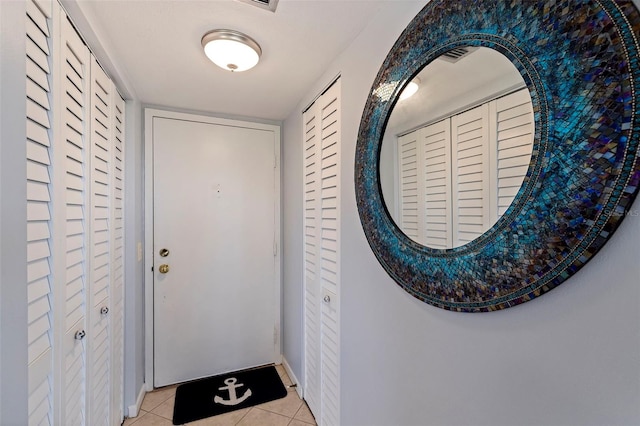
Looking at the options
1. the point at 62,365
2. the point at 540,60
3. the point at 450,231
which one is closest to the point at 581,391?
the point at 450,231

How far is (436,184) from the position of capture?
840mm

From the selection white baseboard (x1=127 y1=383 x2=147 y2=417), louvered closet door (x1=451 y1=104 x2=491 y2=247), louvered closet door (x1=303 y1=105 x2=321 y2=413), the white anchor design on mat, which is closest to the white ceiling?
louvered closet door (x1=303 y1=105 x2=321 y2=413)

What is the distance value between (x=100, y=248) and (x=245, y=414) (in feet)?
4.55

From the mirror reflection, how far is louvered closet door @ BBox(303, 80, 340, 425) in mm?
498

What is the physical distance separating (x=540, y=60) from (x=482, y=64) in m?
0.16

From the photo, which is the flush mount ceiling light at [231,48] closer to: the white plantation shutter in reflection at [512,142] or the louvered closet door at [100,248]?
the louvered closet door at [100,248]

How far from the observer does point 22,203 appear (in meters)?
0.44

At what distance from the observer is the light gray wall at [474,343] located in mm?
469

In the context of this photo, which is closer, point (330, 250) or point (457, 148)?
point (457, 148)

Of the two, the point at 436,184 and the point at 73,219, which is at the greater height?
the point at 436,184

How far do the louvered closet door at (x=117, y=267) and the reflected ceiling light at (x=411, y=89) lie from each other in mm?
1495

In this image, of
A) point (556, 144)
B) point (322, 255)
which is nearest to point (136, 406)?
point (322, 255)

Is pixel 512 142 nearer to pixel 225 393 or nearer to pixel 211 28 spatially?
Result: pixel 211 28

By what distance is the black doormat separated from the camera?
1.82 m
